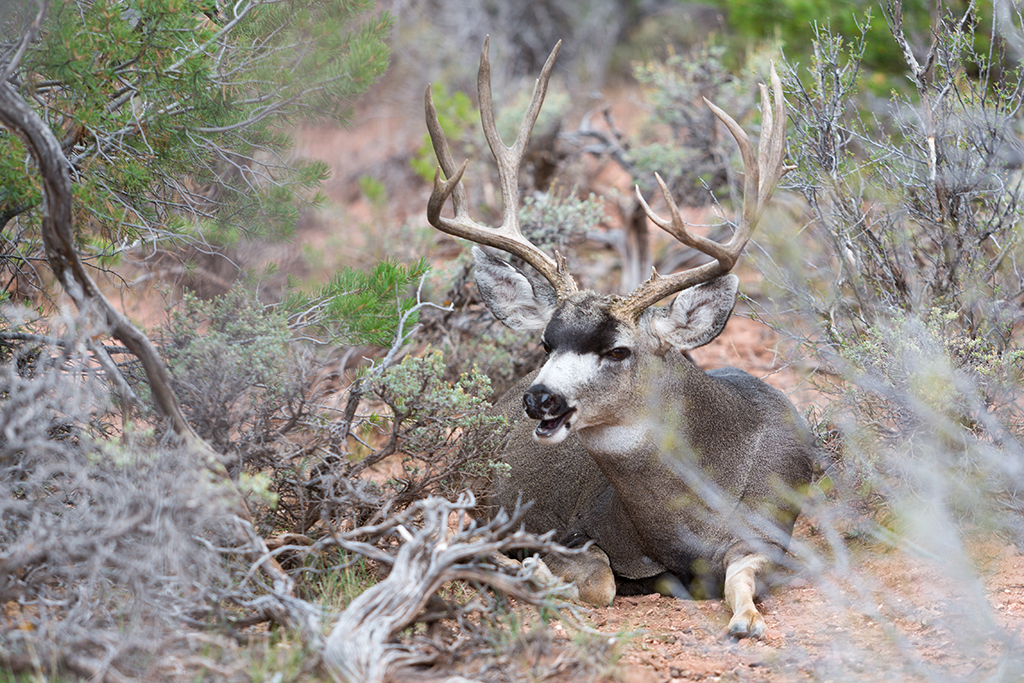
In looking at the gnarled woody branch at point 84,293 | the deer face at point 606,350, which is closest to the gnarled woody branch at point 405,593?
the gnarled woody branch at point 84,293

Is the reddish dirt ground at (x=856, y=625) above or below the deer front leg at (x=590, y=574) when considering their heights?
above

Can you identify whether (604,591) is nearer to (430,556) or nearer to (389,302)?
(430,556)

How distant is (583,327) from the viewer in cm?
460

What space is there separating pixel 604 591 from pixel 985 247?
3.18m

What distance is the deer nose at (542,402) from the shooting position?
4336 mm

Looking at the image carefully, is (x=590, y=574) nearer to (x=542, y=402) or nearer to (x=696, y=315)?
(x=542, y=402)

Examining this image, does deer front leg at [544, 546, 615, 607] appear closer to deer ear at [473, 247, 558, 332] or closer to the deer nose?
the deer nose

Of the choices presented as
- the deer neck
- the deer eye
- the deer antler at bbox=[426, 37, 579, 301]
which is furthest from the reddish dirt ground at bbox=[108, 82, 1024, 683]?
the deer antler at bbox=[426, 37, 579, 301]

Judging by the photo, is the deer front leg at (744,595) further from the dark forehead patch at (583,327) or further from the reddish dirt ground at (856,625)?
the dark forehead patch at (583,327)

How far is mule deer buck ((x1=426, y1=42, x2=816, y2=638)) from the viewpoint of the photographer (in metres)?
4.50

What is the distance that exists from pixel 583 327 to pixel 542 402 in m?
0.48

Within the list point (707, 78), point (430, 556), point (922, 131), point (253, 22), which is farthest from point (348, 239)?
point (430, 556)

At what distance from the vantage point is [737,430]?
4996 millimetres

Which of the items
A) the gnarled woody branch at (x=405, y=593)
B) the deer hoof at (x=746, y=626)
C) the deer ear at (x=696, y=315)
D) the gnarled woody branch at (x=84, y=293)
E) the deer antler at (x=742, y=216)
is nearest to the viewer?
the gnarled woody branch at (x=405, y=593)
